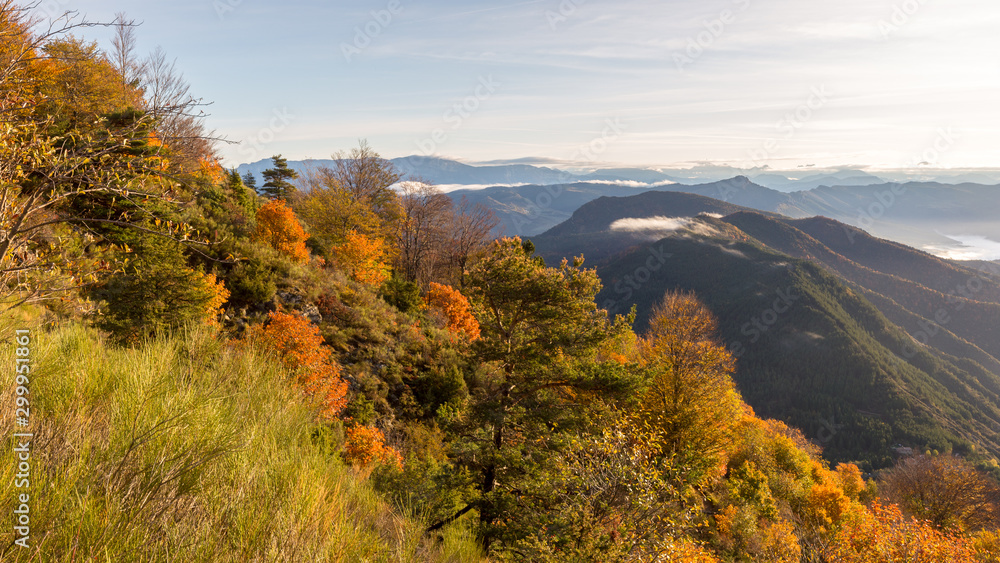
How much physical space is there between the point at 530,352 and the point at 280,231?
2305 centimetres

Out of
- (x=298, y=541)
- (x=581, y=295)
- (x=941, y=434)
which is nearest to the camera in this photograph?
(x=298, y=541)

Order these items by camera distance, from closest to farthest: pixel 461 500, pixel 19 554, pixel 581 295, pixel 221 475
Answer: pixel 19 554
pixel 221 475
pixel 461 500
pixel 581 295

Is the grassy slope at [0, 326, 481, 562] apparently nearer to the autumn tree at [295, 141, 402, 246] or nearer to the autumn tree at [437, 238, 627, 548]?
the autumn tree at [437, 238, 627, 548]

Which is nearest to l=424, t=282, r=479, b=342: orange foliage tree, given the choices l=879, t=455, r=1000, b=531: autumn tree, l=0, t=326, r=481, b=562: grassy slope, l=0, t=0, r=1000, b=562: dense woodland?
l=0, t=0, r=1000, b=562: dense woodland

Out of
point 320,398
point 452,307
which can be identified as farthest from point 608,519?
point 452,307

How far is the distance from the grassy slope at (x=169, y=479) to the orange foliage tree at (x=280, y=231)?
86.4 ft

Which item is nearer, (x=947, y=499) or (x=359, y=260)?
(x=947, y=499)

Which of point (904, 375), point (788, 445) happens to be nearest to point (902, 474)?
point (788, 445)

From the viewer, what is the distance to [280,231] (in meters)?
28.4

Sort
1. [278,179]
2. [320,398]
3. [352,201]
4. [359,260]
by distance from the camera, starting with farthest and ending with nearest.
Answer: [278,179], [352,201], [359,260], [320,398]

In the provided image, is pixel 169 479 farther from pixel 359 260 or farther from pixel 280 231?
pixel 359 260

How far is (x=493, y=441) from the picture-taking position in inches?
491

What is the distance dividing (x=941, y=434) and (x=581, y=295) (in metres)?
158

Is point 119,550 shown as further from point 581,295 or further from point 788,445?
point 788,445
